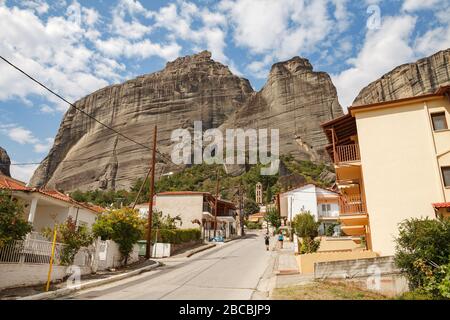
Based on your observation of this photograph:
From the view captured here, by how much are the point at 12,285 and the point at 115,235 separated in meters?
7.53

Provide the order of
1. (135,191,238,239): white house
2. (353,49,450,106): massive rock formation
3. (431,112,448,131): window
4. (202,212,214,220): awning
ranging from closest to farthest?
(431,112,448,131): window
(135,191,238,239): white house
(202,212,214,220): awning
(353,49,450,106): massive rock formation

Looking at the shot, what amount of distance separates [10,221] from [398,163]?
17.3 metres

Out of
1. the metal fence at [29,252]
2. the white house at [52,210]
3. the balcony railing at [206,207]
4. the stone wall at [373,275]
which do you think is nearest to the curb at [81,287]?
the metal fence at [29,252]

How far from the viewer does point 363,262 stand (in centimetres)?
1280

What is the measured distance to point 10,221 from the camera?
36.8 ft

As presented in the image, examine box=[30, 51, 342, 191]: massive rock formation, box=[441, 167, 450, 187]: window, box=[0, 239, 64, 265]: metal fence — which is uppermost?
Answer: box=[30, 51, 342, 191]: massive rock formation

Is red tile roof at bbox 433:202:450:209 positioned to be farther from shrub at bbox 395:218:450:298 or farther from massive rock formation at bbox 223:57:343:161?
massive rock formation at bbox 223:57:343:161

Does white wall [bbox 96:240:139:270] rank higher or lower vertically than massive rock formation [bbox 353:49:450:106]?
lower

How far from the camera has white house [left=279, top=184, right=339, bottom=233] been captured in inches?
1850

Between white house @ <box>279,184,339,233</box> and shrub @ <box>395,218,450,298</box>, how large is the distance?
34.4 meters

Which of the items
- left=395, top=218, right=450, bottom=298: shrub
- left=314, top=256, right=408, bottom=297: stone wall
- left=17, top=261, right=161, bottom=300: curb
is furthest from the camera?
left=314, top=256, right=408, bottom=297: stone wall

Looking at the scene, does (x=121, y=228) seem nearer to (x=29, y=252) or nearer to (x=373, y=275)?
(x=29, y=252)

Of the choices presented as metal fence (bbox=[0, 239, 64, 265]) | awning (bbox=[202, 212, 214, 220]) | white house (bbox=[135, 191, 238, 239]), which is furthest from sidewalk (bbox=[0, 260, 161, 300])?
awning (bbox=[202, 212, 214, 220])
